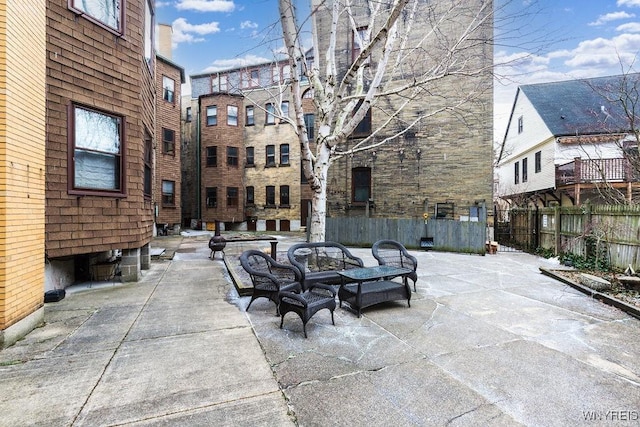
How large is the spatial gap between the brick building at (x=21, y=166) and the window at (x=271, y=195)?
19.7 metres

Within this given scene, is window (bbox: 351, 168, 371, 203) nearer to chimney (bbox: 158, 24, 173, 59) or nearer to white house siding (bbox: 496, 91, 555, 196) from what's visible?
white house siding (bbox: 496, 91, 555, 196)

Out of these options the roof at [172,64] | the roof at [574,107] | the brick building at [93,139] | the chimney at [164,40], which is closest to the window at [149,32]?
the brick building at [93,139]

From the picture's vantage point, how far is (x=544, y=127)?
19094 millimetres

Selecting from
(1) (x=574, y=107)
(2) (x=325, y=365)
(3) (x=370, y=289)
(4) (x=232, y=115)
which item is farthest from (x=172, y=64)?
(1) (x=574, y=107)

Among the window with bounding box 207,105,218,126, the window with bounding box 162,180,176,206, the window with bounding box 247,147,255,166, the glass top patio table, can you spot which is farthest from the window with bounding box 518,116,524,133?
the window with bounding box 162,180,176,206

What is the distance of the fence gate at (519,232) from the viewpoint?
42.3 feet

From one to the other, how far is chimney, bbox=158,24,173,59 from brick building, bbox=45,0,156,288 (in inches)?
649

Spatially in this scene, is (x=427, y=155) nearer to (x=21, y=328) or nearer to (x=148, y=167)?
(x=148, y=167)

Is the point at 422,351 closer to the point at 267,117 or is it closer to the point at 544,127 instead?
the point at 544,127

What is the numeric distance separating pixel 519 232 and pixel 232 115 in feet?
68.5

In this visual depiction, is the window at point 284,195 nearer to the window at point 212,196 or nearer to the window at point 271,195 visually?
the window at point 271,195

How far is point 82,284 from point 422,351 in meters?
7.08

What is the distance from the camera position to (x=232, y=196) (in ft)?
78.8

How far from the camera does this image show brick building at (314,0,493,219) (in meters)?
13.9
